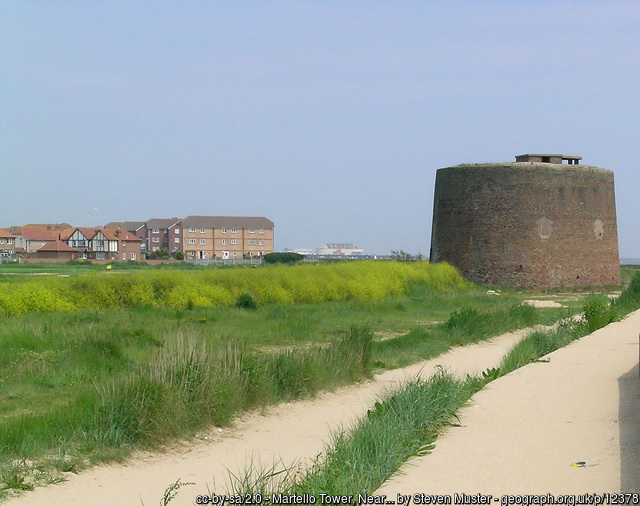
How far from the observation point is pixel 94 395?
10109mm

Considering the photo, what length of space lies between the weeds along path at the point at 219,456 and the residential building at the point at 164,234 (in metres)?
95.5

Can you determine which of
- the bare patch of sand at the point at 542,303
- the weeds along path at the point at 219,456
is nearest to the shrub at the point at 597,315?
the weeds along path at the point at 219,456

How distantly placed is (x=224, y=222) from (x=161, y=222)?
12779mm

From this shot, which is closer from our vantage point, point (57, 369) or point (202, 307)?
point (57, 369)

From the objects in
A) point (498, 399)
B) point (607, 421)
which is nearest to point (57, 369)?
point (498, 399)

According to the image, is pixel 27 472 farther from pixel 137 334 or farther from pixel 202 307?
pixel 202 307

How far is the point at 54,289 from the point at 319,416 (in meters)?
11.6

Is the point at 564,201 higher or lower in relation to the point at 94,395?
higher

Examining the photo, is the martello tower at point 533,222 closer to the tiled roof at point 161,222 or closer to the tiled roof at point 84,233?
the tiled roof at point 84,233

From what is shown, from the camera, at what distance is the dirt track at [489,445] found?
21.0ft

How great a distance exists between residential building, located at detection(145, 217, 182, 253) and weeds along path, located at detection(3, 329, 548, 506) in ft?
313

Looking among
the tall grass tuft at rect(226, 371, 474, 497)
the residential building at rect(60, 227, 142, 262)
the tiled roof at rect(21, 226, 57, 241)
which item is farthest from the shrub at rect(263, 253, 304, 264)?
the tall grass tuft at rect(226, 371, 474, 497)

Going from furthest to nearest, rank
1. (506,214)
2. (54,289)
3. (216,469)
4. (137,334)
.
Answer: (506,214) → (54,289) → (137,334) → (216,469)

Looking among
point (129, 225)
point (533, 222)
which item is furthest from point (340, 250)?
point (533, 222)
